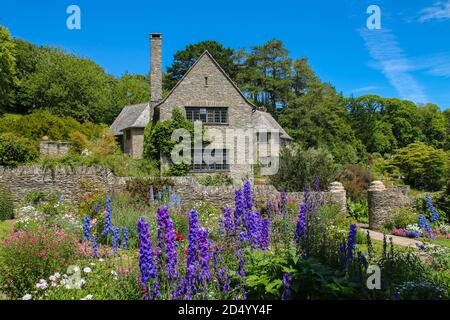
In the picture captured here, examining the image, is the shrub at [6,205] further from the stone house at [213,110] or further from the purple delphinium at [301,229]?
the purple delphinium at [301,229]

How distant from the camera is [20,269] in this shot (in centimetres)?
611

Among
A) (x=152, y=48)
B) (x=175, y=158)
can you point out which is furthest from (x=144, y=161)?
(x=152, y=48)

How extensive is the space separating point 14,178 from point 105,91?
34.1 m

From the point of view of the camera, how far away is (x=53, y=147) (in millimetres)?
24062

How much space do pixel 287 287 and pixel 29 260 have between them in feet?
14.3

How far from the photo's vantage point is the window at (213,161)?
2400cm

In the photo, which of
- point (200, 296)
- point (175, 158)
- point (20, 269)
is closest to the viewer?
point (200, 296)

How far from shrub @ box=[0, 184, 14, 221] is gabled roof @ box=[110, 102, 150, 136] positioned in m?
13.7

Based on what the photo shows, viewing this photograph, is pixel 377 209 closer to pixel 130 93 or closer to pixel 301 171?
pixel 301 171

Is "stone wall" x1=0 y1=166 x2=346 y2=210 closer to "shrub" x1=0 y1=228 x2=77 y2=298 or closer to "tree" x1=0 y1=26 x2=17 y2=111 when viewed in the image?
"shrub" x1=0 y1=228 x2=77 y2=298

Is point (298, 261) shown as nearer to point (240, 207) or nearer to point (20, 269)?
point (240, 207)

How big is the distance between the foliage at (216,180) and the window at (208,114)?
3440mm

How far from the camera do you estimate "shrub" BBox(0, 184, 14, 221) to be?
46.5 ft

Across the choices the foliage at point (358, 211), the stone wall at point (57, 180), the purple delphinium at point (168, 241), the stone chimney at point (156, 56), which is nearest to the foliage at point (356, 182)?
the foliage at point (358, 211)
